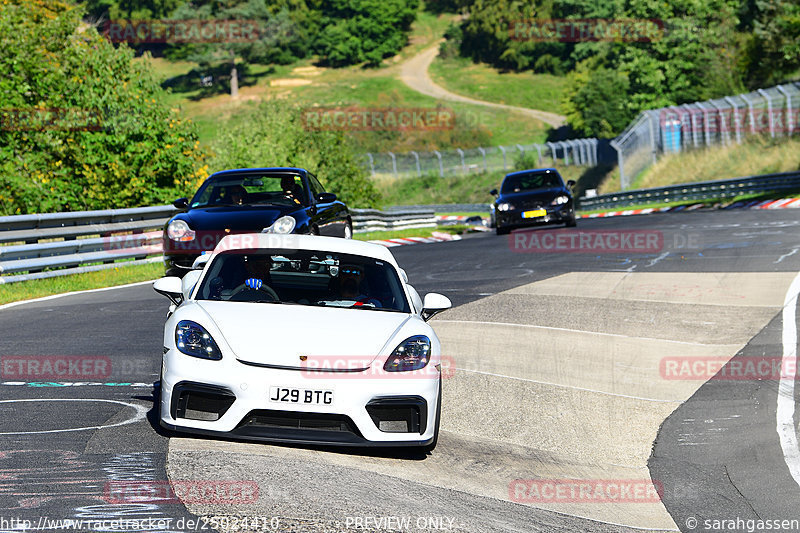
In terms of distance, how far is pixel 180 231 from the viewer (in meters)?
13.3

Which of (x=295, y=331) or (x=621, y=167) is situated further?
(x=621, y=167)

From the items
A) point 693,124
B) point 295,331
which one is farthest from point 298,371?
point 693,124

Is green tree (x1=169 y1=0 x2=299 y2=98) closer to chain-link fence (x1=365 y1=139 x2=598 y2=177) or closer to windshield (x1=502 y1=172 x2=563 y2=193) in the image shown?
chain-link fence (x1=365 y1=139 x2=598 y2=177)

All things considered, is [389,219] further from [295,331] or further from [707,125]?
[295,331]

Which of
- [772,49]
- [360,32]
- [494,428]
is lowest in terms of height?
[360,32]

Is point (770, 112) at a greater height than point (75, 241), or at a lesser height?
lesser

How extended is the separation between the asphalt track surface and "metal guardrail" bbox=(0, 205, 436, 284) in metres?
1.51

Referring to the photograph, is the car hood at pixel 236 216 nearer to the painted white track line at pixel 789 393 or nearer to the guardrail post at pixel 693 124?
the painted white track line at pixel 789 393

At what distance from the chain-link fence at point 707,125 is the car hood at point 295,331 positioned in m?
40.4

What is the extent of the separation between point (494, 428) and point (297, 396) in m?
2.64

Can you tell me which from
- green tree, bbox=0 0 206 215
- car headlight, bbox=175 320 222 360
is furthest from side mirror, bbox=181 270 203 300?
green tree, bbox=0 0 206 215

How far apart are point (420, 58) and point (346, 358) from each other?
422 ft

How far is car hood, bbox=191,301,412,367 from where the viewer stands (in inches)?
248

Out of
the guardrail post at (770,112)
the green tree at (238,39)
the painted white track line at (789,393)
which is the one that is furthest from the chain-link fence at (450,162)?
the painted white track line at (789,393)
